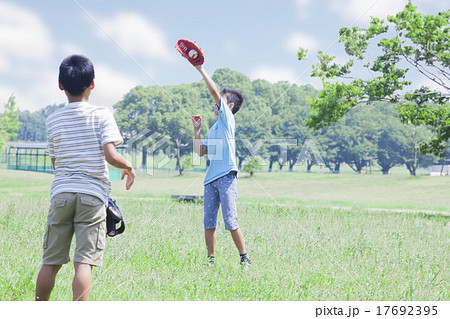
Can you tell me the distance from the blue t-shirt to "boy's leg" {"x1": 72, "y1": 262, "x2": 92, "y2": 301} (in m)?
1.56

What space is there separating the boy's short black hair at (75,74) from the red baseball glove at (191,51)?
3.36ft

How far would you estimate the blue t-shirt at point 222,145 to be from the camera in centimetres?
351

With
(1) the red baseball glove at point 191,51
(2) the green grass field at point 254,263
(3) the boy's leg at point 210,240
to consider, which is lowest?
(2) the green grass field at point 254,263

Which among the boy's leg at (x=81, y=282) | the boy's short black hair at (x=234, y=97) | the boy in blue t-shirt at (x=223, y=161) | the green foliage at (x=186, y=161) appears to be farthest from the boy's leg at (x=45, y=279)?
the green foliage at (x=186, y=161)

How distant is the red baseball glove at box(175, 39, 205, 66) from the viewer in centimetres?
321

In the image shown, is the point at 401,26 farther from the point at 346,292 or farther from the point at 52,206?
the point at 52,206

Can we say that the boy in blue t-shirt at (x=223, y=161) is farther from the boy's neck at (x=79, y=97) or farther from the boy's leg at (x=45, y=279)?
the boy's leg at (x=45, y=279)

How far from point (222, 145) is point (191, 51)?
83cm

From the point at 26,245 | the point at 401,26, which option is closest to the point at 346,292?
the point at 26,245

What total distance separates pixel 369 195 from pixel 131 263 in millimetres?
24496

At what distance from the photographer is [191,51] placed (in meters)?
3.21

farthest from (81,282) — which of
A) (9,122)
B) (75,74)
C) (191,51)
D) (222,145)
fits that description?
(9,122)

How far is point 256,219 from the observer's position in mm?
7203

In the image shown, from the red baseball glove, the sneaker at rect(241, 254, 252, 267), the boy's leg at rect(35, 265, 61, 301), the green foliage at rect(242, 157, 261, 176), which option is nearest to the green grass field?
the sneaker at rect(241, 254, 252, 267)
